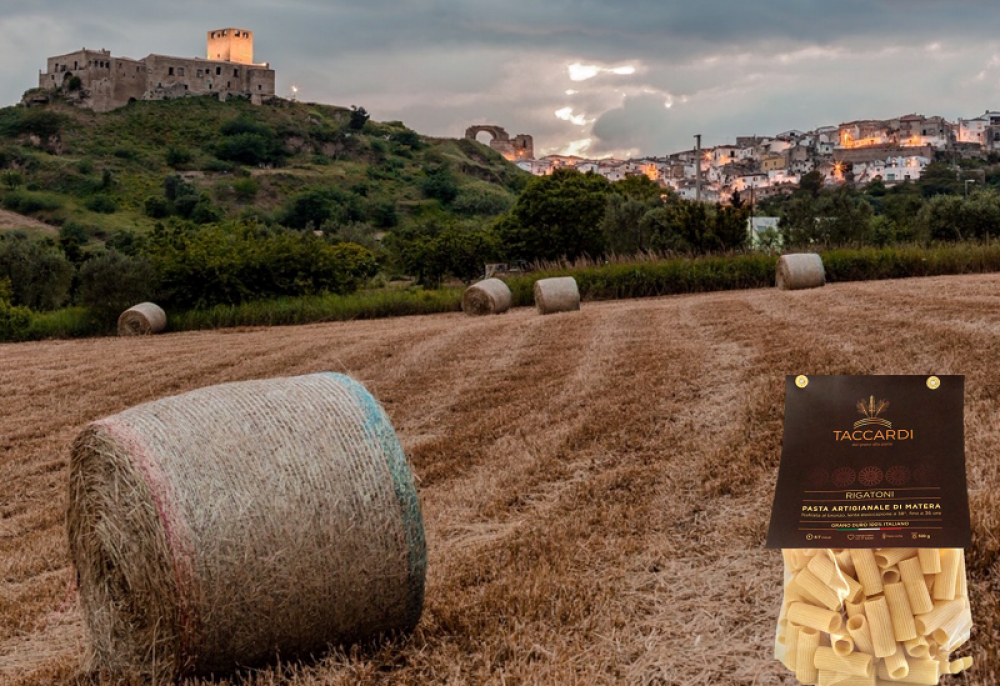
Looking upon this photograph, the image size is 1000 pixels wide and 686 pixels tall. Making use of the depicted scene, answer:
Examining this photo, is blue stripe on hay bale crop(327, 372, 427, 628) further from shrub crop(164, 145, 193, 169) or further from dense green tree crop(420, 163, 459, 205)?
shrub crop(164, 145, 193, 169)

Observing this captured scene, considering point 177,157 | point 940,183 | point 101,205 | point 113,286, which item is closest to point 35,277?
point 113,286

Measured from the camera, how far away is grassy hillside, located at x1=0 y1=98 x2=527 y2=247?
7844 centimetres

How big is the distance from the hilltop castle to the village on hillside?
196 ft

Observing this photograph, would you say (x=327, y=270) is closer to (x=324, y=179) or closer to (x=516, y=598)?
(x=516, y=598)

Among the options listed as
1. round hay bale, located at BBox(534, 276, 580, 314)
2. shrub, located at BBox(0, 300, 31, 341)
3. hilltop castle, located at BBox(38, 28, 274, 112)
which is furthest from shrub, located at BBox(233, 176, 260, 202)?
round hay bale, located at BBox(534, 276, 580, 314)

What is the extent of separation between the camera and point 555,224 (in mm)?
48719

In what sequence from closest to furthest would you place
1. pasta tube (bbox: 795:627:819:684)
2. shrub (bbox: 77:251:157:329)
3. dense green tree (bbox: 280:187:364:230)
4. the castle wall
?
pasta tube (bbox: 795:627:819:684) < shrub (bbox: 77:251:157:329) < dense green tree (bbox: 280:187:364:230) < the castle wall

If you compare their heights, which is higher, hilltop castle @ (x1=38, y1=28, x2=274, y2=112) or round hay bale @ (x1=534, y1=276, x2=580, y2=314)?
hilltop castle @ (x1=38, y1=28, x2=274, y2=112)

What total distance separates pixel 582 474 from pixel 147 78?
13151 cm

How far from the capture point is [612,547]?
18.4ft

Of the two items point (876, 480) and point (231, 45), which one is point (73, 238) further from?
point (231, 45)

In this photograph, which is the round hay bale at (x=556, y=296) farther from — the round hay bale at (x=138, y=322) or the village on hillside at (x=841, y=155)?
the village on hillside at (x=841, y=155)

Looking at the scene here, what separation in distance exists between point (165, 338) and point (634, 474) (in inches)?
710

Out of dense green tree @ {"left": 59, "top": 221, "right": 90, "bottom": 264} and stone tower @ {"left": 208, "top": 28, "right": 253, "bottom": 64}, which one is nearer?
dense green tree @ {"left": 59, "top": 221, "right": 90, "bottom": 264}
